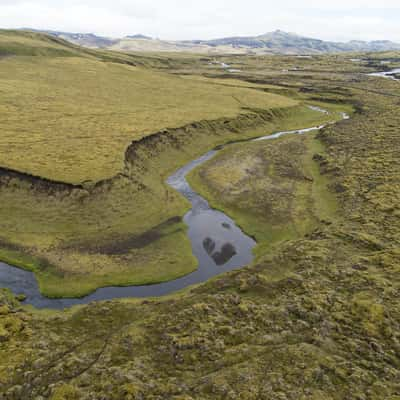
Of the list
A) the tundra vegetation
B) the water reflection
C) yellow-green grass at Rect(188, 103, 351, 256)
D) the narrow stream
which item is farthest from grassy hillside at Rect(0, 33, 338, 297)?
yellow-green grass at Rect(188, 103, 351, 256)

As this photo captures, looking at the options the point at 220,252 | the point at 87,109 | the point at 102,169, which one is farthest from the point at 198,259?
the point at 87,109

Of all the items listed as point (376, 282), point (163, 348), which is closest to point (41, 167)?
point (163, 348)

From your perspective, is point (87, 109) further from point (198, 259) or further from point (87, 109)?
point (198, 259)

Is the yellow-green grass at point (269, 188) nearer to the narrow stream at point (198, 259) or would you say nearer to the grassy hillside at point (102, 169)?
the narrow stream at point (198, 259)

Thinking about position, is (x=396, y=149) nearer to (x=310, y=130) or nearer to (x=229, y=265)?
(x=310, y=130)

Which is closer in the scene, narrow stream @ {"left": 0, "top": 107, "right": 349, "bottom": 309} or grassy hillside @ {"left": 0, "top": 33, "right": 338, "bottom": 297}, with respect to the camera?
narrow stream @ {"left": 0, "top": 107, "right": 349, "bottom": 309}

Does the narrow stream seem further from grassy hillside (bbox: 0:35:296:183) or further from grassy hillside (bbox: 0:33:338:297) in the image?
grassy hillside (bbox: 0:35:296:183)

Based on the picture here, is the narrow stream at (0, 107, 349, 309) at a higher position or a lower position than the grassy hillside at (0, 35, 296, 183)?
lower
